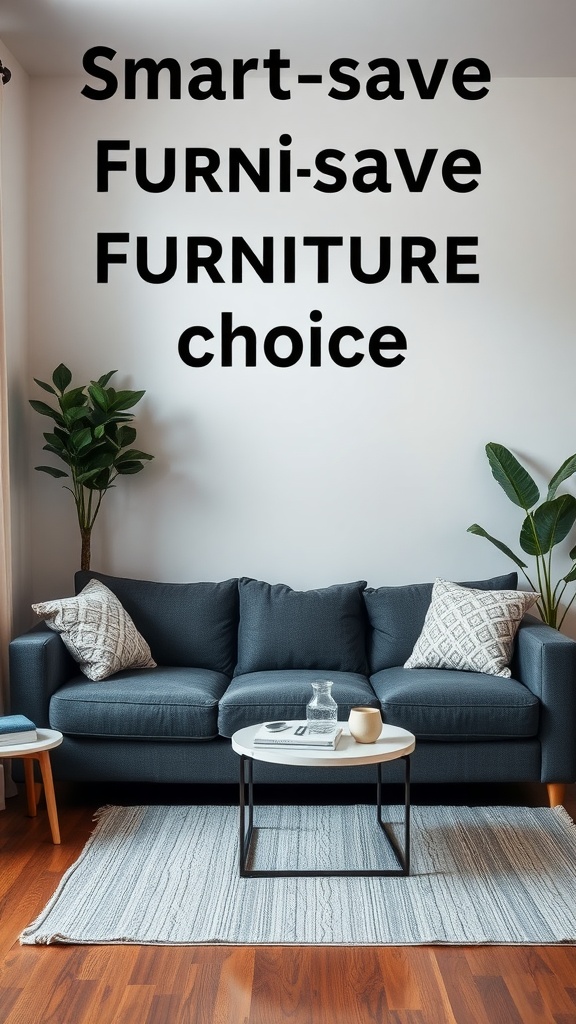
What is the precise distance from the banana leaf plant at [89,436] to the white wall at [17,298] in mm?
151

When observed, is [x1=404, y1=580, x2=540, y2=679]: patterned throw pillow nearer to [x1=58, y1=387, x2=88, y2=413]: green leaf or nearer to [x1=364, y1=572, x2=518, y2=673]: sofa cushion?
[x1=364, y1=572, x2=518, y2=673]: sofa cushion

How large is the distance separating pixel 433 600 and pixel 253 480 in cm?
106

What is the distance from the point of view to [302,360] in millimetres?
4473

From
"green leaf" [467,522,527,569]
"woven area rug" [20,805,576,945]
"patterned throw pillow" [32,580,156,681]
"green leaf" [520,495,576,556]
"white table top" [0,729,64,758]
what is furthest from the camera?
"green leaf" [467,522,527,569]

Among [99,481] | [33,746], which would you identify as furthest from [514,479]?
[33,746]

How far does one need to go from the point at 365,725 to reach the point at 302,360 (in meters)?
2.03

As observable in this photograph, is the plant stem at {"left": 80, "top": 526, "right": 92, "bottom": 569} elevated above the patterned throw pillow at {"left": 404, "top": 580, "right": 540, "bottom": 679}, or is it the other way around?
the plant stem at {"left": 80, "top": 526, "right": 92, "bottom": 569}

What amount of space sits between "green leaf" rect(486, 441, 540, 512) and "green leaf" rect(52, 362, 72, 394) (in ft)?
6.44

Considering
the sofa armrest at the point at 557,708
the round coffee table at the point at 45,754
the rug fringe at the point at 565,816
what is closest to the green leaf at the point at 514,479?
the sofa armrest at the point at 557,708

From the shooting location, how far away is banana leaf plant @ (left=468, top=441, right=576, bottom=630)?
4.18m

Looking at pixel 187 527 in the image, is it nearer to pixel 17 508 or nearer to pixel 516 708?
pixel 17 508

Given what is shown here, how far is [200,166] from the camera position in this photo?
4.43 m

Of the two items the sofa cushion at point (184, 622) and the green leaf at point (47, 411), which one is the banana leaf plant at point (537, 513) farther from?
the green leaf at point (47, 411)

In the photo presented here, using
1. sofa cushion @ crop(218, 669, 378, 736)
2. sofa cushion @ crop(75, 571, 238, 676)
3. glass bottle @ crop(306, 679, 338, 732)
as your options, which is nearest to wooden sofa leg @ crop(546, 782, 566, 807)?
sofa cushion @ crop(218, 669, 378, 736)
